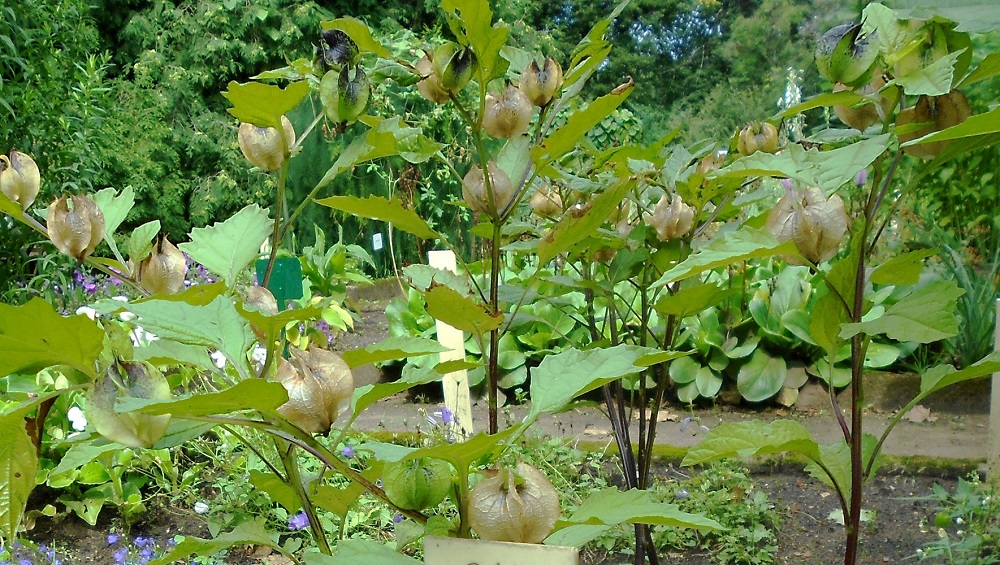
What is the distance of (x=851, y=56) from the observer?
48cm

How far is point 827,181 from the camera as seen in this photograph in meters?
0.45

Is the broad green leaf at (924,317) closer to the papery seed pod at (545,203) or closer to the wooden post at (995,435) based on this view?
the papery seed pod at (545,203)

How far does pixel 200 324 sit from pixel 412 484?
137 millimetres

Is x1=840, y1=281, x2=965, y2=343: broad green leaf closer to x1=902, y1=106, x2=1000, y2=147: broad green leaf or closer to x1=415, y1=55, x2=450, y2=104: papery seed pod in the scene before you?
x1=902, y1=106, x2=1000, y2=147: broad green leaf

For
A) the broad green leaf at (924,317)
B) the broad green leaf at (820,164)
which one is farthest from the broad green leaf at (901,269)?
the broad green leaf at (820,164)

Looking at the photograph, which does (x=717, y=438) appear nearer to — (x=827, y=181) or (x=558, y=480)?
(x=827, y=181)

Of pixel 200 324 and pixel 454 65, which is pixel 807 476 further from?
pixel 200 324

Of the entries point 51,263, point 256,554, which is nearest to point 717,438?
point 256,554

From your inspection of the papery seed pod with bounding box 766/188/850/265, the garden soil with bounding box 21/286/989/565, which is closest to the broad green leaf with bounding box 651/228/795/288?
the papery seed pod with bounding box 766/188/850/265

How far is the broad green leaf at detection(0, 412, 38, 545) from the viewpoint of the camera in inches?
14.6

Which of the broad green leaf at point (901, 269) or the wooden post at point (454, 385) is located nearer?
the broad green leaf at point (901, 269)

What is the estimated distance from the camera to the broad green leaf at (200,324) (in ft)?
1.20

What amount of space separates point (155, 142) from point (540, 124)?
6390 mm

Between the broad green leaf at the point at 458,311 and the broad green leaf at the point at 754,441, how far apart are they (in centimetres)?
18
